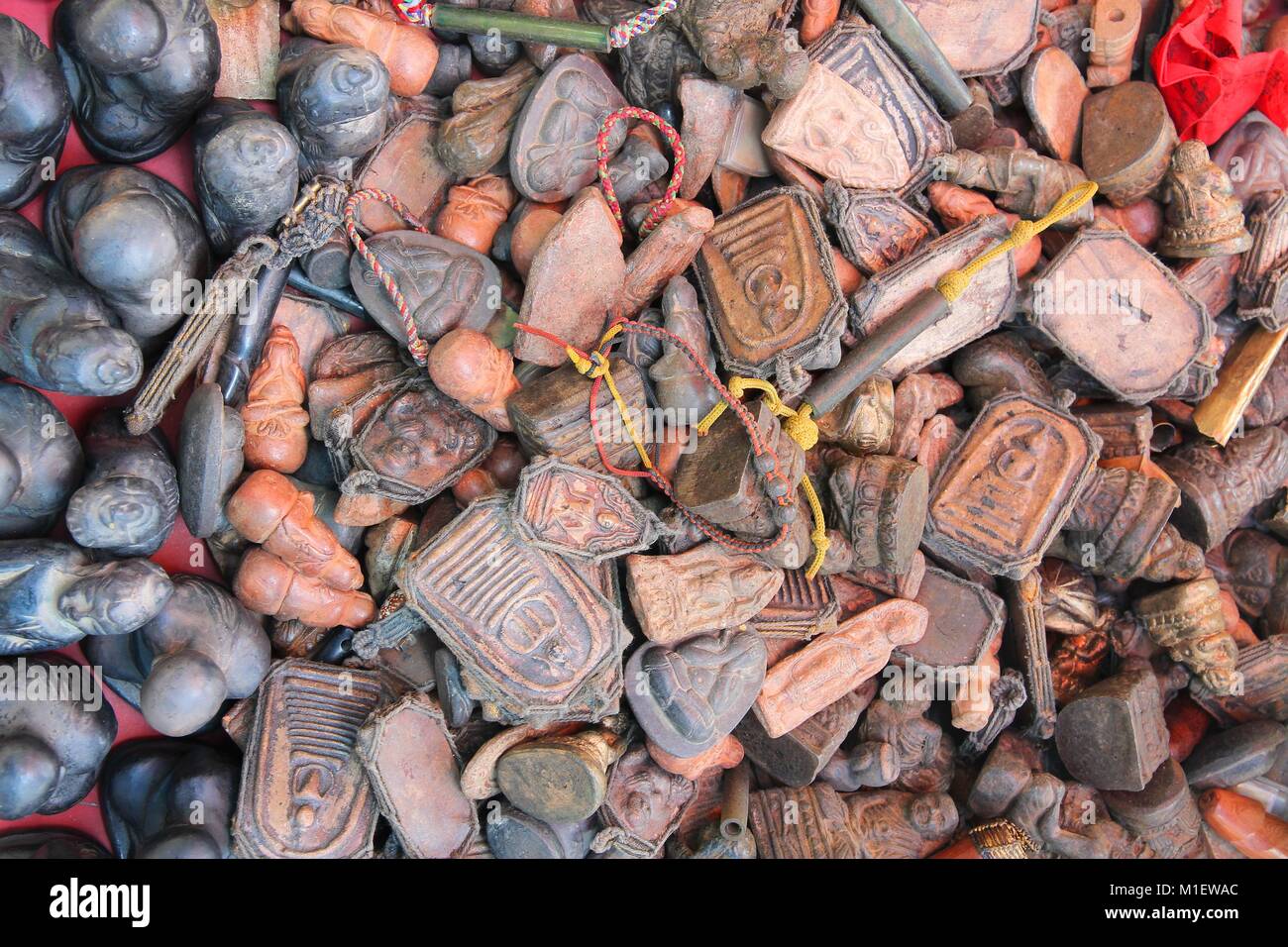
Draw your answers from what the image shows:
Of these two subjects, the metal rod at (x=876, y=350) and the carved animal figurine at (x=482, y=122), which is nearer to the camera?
the carved animal figurine at (x=482, y=122)

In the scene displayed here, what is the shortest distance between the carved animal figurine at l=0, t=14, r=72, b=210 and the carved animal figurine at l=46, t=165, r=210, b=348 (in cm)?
13

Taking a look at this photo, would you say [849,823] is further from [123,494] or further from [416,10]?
[416,10]

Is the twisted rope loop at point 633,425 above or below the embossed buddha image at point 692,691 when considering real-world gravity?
above

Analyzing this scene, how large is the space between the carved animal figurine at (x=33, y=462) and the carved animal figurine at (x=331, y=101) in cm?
111

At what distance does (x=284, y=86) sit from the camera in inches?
125

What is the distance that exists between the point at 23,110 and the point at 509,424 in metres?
1.65

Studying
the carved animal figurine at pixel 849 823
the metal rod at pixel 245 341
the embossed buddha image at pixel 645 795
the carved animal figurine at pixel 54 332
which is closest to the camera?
the carved animal figurine at pixel 54 332

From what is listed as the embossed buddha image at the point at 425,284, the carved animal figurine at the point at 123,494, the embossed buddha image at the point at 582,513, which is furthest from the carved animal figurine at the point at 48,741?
the embossed buddha image at the point at 582,513

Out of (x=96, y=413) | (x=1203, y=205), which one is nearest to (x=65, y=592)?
(x=96, y=413)

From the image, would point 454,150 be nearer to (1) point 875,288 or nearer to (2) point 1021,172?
(1) point 875,288

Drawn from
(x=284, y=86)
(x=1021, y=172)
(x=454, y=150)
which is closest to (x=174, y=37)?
(x=284, y=86)

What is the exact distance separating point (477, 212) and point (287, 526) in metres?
1.31

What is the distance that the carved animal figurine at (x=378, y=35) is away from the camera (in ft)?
10.7

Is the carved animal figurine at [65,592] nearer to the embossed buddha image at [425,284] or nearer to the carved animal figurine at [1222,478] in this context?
the embossed buddha image at [425,284]
